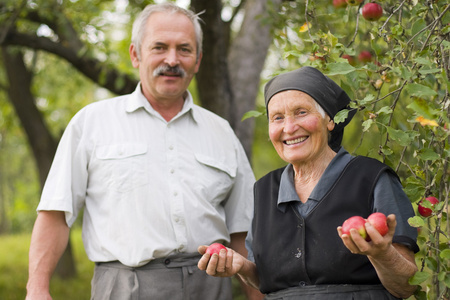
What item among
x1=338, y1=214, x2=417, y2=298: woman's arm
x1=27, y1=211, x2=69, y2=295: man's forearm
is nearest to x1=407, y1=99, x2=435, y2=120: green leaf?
x1=338, y1=214, x2=417, y2=298: woman's arm

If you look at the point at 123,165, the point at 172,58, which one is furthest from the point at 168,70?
the point at 123,165

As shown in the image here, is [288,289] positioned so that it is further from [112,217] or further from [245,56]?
[245,56]

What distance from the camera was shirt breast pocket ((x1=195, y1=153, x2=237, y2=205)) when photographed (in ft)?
10.4

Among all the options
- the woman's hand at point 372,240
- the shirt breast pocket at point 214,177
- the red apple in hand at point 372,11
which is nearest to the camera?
the woman's hand at point 372,240

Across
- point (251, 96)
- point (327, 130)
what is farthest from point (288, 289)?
point (251, 96)

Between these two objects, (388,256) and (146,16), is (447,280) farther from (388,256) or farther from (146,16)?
(146,16)

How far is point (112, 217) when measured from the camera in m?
3.00

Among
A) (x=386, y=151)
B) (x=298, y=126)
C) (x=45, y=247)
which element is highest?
(x=298, y=126)

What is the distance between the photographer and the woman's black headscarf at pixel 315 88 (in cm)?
247

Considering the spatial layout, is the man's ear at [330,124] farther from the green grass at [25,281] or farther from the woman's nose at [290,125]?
the green grass at [25,281]

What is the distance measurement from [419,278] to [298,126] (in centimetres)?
77

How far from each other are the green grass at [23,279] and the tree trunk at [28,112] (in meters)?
1.76

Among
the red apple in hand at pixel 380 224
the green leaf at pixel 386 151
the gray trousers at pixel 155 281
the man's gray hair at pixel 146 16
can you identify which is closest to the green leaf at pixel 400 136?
the green leaf at pixel 386 151

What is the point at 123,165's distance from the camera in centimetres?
306
